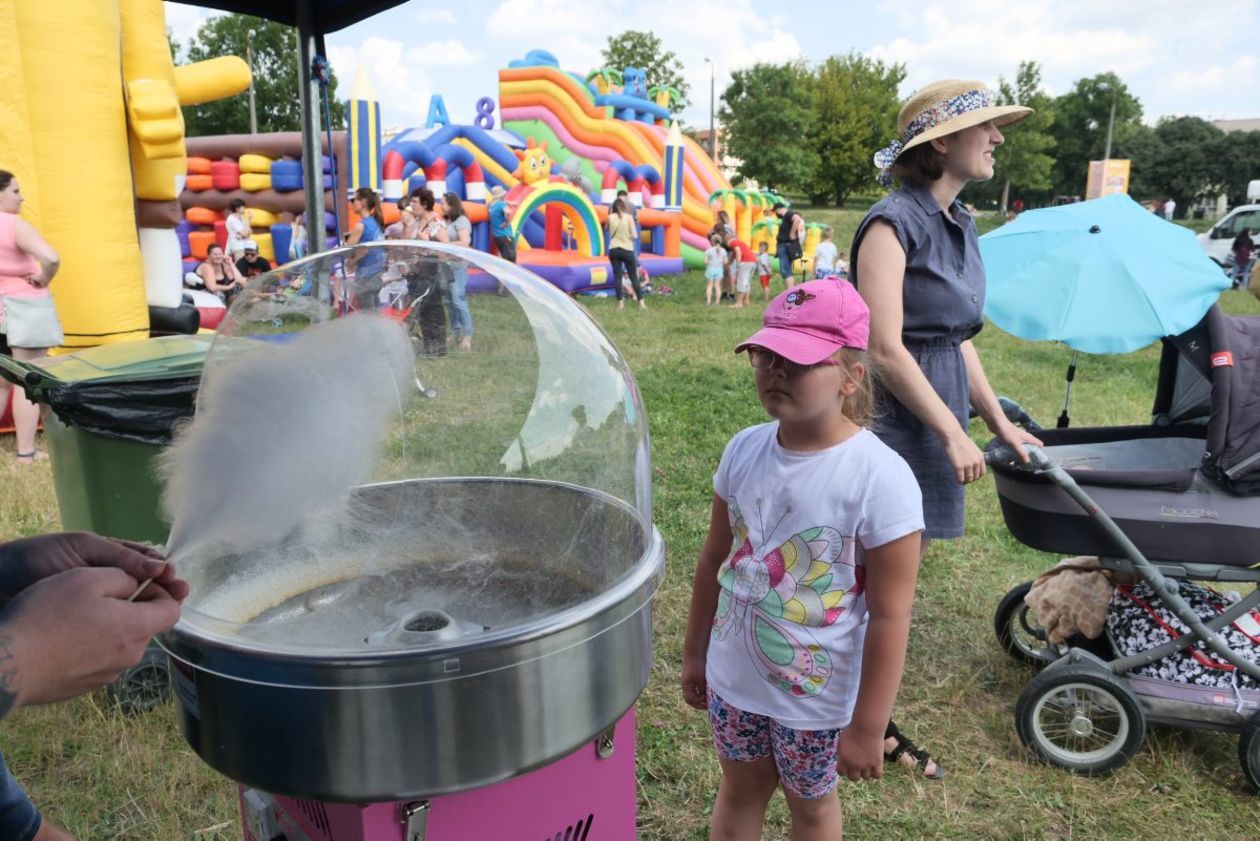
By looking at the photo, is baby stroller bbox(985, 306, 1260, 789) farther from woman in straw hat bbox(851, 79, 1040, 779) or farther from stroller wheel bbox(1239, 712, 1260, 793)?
woman in straw hat bbox(851, 79, 1040, 779)

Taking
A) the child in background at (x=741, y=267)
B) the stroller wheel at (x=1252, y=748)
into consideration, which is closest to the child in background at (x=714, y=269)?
the child in background at (x=741, y=267)

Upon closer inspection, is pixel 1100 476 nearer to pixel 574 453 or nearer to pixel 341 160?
pixel 574 453

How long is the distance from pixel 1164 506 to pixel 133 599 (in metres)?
2.39

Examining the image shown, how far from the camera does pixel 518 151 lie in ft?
51.8

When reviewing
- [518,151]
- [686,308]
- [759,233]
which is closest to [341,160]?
[518,151]

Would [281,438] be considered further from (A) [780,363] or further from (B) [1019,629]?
(B) [1019,629]

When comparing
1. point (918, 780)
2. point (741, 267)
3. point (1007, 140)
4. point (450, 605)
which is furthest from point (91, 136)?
point (1007, 140)

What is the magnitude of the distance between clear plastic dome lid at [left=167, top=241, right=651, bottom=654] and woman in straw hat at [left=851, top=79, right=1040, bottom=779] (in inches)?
27.7

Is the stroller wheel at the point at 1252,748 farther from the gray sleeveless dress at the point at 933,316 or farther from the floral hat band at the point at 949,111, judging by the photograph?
the floral hat band at the point at 949,111

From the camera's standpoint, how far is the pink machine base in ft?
3.92

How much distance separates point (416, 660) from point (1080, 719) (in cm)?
207

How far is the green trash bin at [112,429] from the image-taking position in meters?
2.48

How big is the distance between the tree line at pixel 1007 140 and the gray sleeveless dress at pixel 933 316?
144ft

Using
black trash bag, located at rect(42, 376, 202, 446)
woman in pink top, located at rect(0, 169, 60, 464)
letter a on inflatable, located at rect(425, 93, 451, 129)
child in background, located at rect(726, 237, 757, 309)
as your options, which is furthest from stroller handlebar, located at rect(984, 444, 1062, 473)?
letter a on inflatable, located at rect(425, 93, 451, 129)
